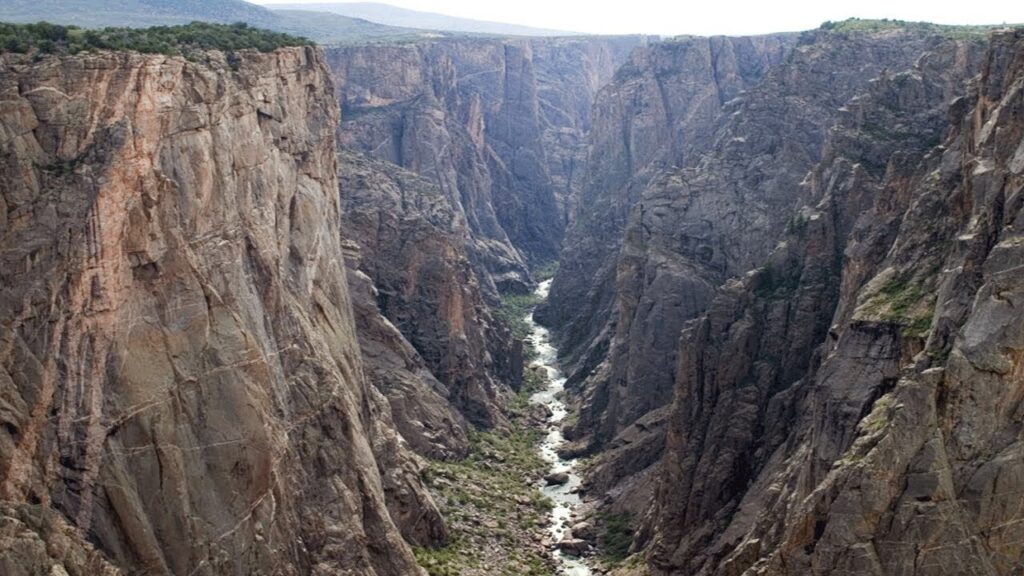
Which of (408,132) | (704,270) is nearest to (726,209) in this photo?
(704,270)

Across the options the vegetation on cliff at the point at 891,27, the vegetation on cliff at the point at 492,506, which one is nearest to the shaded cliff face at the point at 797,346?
the vegetation on cliff at the point at 492,506

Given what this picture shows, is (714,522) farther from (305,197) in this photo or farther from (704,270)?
(704,270)

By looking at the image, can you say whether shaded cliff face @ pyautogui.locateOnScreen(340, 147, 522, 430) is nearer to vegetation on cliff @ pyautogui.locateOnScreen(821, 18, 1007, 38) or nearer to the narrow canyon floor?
the narrow canyon floor

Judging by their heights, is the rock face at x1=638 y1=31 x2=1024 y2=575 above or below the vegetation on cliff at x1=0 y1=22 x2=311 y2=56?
below

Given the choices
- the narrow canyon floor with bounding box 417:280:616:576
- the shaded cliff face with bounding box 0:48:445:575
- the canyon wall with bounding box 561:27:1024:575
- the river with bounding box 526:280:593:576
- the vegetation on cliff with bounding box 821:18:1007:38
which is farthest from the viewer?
the vegetation on cliff with bounding box 821:18:1007:38

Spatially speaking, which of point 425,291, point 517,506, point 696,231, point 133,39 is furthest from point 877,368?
point 425,291

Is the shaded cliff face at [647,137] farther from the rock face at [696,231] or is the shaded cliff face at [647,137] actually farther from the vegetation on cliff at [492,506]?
the vegetation on cliff at [492,506]

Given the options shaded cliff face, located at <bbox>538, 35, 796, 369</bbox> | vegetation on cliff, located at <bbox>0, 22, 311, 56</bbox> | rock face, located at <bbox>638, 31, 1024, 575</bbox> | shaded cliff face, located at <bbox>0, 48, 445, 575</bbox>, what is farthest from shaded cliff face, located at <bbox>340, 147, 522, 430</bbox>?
shaded cliff face, located at <bbox>0, 48, 445, 575</bbox>

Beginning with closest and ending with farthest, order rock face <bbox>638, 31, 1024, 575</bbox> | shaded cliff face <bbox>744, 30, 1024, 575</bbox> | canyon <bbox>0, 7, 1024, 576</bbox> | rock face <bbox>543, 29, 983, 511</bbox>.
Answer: shaded cliff face <bbox>744, 30, 1024, 575</bbox>
rock face <bbox>638, 31, 1024, 575</bbox>
canyon <bbox>0, 7, 1024, 576</bbox>
rock face <bbox>543, 29, 983, 511</bbox>
